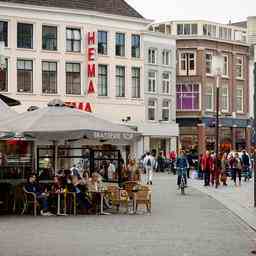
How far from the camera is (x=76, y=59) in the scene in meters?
58.2

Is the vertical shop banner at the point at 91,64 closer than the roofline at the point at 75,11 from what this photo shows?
No

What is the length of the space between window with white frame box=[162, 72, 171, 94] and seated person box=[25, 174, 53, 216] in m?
46.5

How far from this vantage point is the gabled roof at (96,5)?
190 feet

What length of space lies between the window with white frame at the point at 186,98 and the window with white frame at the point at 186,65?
3.80 feet

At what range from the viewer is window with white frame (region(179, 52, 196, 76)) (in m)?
72.6

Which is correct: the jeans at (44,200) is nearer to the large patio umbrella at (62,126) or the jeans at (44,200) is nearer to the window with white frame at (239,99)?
the large patio umbrella at (62,126)

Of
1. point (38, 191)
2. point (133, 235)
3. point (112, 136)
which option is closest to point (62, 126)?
point (112, 136)

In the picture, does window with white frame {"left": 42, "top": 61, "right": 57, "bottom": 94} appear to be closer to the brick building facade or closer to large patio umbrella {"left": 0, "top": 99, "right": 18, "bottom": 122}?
the brick building facade

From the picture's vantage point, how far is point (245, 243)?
1523 centimetres

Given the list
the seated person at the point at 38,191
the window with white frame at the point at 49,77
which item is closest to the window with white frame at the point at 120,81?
the window with white frame at the point at 49,77

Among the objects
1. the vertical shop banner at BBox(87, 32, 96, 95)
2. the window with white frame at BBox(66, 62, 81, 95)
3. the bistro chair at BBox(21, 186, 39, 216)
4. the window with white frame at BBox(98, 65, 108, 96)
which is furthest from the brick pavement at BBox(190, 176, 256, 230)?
the window with white frame at BBox(98, 65, 108, 96)

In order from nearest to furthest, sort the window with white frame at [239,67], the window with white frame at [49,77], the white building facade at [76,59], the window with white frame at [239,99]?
the white building facade at [76,59]
the window with white frame at [49,77]
the window with white frame at [239,99]
the window with white frame at [239,67]

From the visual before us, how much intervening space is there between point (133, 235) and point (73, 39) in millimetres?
43464

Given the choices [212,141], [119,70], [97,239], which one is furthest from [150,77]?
[97,239]
